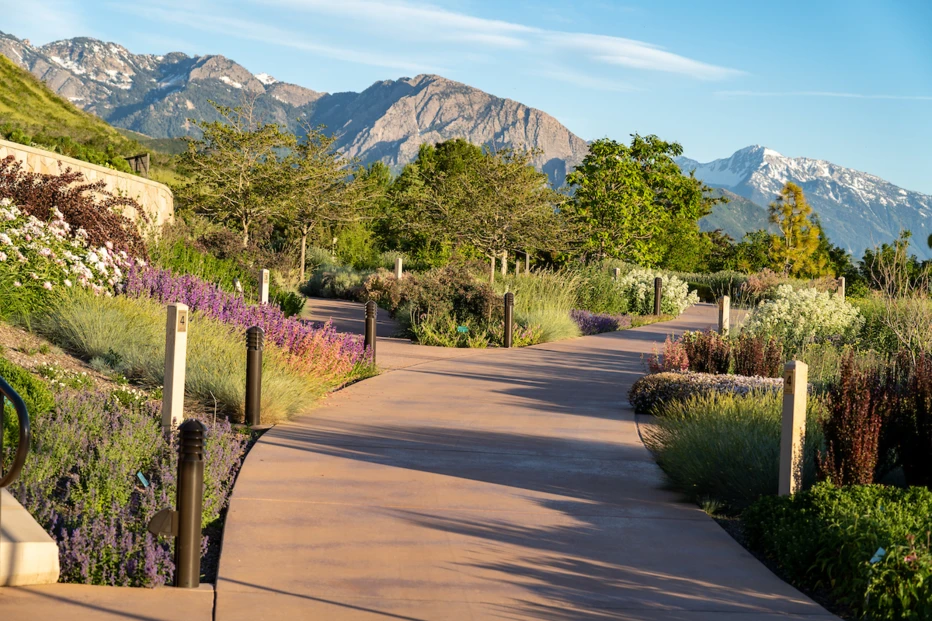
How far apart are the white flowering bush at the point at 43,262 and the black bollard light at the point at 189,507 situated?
23.1ft

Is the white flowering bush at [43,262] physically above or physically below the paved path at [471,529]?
above

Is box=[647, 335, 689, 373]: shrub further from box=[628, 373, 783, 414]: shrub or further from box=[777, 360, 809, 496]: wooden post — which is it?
box=[777, 360, 809, 496]: wooden post

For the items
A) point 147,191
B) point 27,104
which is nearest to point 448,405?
point 147,191

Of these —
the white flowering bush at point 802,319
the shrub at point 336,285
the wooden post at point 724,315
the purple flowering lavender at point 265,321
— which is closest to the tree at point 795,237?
the shrub at point 336,285

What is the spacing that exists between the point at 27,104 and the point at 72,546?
148 ft

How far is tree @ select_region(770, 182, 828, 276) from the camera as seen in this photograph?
6156 cm

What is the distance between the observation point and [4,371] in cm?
795

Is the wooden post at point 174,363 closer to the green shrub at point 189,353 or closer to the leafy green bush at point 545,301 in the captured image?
the green shrub at point 189,353

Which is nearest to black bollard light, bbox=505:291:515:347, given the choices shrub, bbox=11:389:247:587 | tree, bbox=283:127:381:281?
shrub, bbox=11:389:247:587

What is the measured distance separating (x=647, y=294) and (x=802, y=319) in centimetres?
1117

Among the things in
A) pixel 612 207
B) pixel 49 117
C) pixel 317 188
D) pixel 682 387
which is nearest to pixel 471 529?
pixel 682 387

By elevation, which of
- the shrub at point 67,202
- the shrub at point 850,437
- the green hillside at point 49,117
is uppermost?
the green hillside at point 49,117

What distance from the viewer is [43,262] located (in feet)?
41.1

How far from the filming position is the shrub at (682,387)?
10.3 metres
